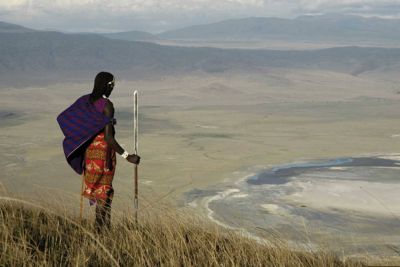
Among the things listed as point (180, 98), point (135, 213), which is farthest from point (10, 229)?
point (180, 98)

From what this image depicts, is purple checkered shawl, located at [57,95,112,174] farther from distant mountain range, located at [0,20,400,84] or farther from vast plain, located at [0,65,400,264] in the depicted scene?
distant mountain range, located at [0,20,400,84]

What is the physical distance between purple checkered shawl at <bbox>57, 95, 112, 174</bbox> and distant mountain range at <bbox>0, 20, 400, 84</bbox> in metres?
60.6

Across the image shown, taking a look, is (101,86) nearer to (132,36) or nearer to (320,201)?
(320,201)

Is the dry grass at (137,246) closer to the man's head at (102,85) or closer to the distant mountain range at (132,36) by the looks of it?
the man's head at (102,85)

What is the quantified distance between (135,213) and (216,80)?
6070 centimetres

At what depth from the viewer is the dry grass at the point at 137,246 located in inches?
107

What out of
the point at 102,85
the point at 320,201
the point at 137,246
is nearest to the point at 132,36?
the point at 320,201

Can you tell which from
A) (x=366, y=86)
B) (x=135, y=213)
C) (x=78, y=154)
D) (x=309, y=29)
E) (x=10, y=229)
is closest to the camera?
(x=10, y=229)

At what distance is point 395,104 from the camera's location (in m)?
40.7

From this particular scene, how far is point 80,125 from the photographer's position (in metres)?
3.73

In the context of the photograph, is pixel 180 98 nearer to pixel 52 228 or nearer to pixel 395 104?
pixel 395 104

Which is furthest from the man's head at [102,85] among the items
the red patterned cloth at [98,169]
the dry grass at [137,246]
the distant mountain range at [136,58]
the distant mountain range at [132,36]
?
the distant mountain range at [132,36]

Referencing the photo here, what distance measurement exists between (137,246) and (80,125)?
0.98 m

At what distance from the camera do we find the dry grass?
271 cm
